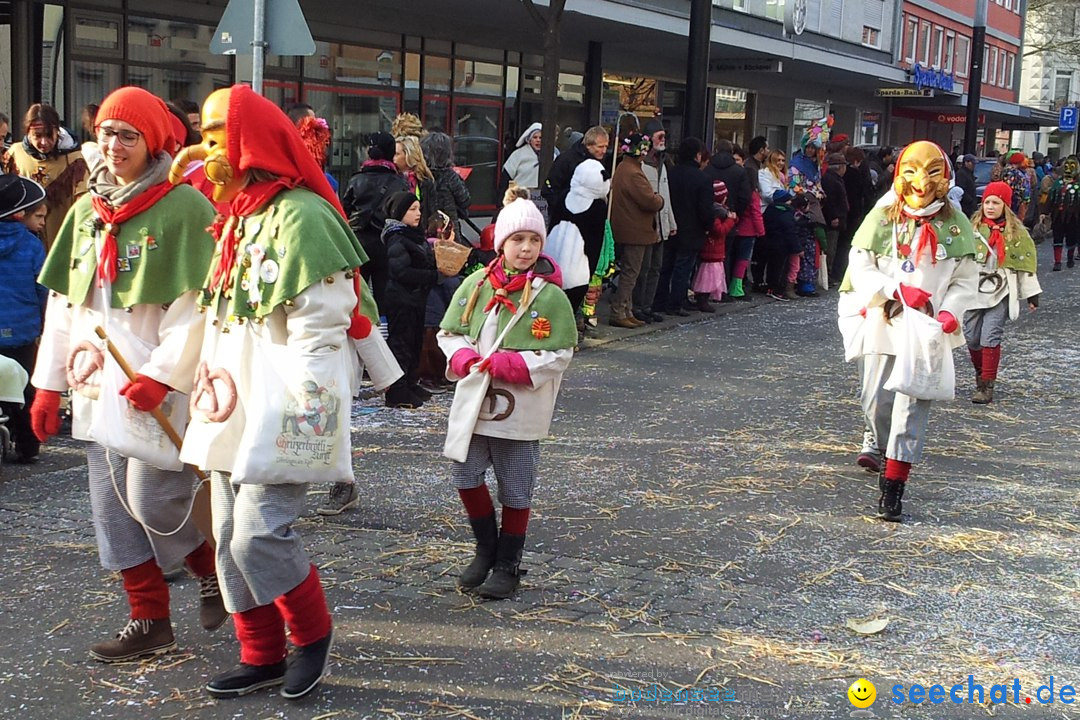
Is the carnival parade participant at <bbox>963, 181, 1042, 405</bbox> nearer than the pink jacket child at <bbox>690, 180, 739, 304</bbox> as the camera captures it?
Yes

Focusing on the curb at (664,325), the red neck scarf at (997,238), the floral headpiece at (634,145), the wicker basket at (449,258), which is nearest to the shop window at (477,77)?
the curb at (664,325)

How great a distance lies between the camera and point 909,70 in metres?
37.2

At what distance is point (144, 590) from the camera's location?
4555mm

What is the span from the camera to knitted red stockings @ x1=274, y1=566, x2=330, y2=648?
13.6ft

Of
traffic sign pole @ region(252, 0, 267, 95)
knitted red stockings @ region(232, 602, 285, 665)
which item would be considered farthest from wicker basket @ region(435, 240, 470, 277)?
knitted red stockings @ region(232, 602, 285, 665)

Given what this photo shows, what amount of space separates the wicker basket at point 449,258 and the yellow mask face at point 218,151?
16.9ft

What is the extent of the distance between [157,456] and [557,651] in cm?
158

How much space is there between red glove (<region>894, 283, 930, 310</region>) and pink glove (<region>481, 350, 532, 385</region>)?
2551mm

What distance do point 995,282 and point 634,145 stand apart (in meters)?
3.92

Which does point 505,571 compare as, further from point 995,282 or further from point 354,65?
point 354,65

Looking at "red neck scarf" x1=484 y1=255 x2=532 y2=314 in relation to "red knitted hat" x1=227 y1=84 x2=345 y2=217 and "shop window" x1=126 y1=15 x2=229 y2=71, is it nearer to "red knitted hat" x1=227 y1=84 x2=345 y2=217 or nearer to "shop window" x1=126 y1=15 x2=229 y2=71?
"red knitted hat" x1=227 y1=84 x2=345 y2=217

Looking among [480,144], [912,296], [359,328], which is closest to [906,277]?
[912,296]

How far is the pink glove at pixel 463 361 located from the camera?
5.23 metres

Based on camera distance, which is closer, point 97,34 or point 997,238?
point 997,238
